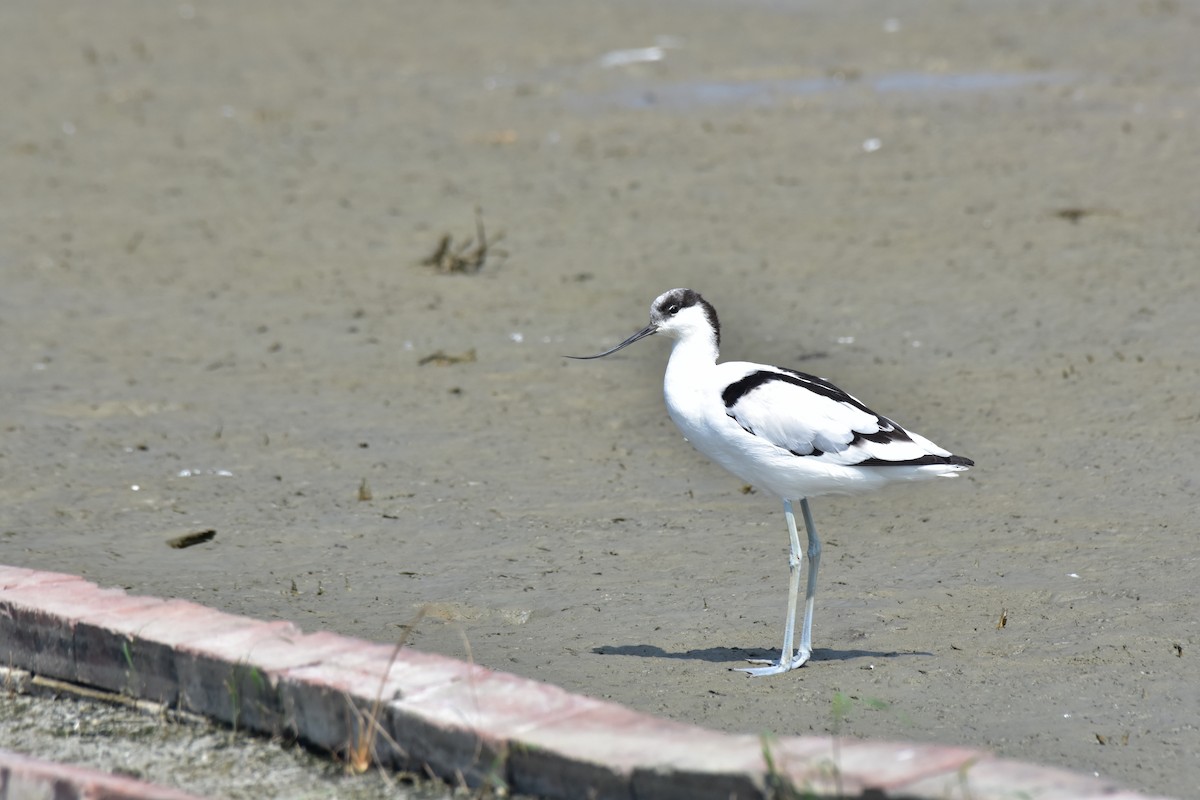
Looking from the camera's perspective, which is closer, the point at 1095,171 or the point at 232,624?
the point at 232,624

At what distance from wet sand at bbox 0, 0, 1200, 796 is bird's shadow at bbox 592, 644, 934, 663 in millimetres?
20

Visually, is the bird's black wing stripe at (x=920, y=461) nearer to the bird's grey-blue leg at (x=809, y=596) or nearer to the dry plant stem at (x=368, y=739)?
the bird's grey-blue leg at (x=809, y=596)

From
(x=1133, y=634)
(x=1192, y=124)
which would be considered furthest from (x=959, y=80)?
(x=1133, y=634)

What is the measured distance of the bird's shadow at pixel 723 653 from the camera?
5262 mm

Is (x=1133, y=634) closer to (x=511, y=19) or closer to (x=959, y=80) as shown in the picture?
(x=959, y=80)

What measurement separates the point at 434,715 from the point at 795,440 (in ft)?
6.05

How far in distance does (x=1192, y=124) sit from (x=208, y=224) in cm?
729

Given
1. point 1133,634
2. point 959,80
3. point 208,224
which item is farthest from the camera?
point 959,80

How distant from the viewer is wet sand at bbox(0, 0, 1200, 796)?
5.47 m

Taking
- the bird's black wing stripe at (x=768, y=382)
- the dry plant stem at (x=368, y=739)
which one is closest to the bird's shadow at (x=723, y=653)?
the bird's black wing stripe at (x=768, y=382)

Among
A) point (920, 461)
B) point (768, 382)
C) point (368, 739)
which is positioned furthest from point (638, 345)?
point (368, 739)

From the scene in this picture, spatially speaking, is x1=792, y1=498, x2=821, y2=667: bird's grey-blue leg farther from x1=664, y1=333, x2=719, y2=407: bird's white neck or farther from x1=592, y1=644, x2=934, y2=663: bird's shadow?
x1=664, y1=333, x2=719, y2=407: bird's white neck

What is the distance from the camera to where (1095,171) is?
38.2 ft

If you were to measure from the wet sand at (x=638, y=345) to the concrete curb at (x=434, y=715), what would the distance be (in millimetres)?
A: 645
